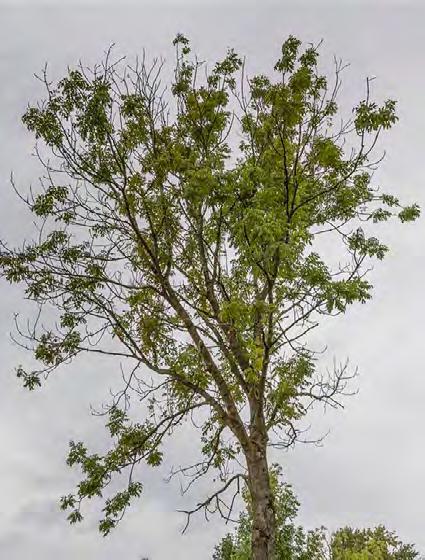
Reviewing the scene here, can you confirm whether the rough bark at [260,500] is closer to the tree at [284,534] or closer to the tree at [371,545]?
the tree at [284,534]

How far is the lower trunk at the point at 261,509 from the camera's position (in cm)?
1000

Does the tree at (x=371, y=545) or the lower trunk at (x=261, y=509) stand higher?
the tree at (x=371, y=545)

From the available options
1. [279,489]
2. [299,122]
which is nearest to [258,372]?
[299,122]

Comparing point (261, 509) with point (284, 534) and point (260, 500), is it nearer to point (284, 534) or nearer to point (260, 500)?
point (260, 500)

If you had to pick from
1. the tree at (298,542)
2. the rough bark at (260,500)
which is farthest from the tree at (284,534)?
the rough bark at (260,500)

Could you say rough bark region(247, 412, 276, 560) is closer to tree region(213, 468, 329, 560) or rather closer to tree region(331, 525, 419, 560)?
tree region(213, 468, 329, 560)

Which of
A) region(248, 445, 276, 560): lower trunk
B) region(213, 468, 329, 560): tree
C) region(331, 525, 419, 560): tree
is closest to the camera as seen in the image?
region(248, 445, 276, 560): lower trunk

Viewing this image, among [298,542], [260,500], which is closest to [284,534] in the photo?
[298,542]

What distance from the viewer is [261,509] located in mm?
10258

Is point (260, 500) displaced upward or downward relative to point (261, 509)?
upward

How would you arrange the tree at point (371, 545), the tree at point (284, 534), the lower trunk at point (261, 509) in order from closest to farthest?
the lower trunk at point (261, 509) < the tree at point (284, 534) < the tree at point (371, 545)

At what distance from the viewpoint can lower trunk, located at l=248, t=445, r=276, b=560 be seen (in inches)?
394

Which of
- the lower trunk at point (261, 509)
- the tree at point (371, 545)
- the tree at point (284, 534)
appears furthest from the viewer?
the tree at point (371, 545)

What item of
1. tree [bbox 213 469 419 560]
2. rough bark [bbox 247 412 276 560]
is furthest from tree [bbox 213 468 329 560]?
rough bark [bbox 247 412 276 560]
